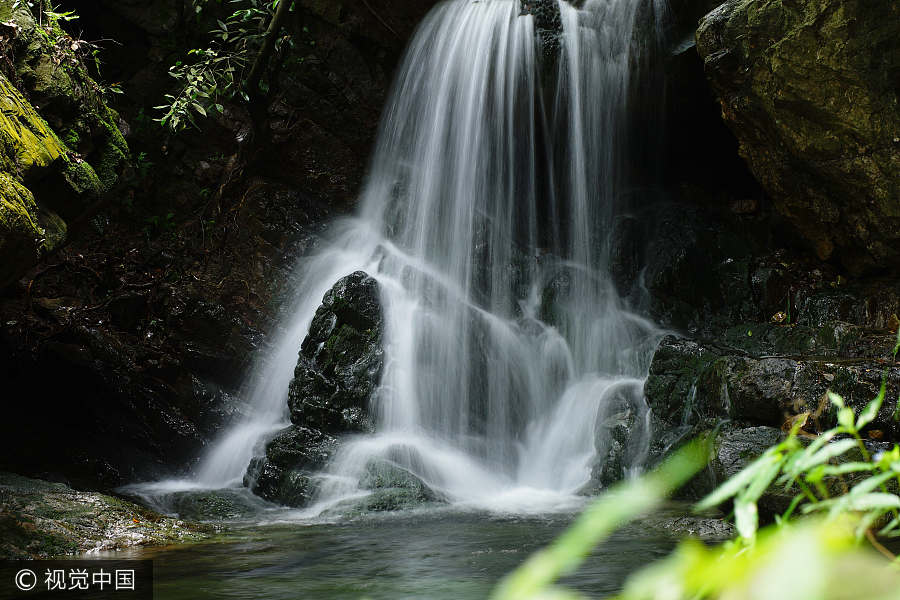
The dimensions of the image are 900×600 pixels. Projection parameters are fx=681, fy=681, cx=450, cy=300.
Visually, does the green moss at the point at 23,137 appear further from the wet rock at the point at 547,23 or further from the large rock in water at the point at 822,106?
the wet rock at the point at 547,23

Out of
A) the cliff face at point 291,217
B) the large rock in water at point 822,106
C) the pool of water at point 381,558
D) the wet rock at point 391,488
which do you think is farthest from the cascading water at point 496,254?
the large rock in water at point 822,106

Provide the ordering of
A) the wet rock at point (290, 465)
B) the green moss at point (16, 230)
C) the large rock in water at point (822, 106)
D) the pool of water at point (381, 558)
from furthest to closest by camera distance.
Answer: the large rock in water at point (822, 106) < the wet rock at point (290, 465) < the green moss at point (16, 230) < the pool of water at point (381, 558)

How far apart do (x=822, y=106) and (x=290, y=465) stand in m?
6.46

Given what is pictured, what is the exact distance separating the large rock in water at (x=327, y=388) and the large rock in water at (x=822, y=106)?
4810 mm

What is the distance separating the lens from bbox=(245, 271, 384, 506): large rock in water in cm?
653

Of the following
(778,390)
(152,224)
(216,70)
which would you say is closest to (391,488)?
(778,390)

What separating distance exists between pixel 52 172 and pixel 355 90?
6.93 metres

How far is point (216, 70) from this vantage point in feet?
29.6

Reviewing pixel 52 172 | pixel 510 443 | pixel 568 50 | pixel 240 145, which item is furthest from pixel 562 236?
pixel 52 172

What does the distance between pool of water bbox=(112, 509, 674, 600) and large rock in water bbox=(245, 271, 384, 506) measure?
1.08 m

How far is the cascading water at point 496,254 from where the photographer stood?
7.64 metres

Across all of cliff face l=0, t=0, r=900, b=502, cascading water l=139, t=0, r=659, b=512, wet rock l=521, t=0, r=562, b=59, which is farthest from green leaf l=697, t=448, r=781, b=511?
wet rock l=521, t=0, r=562, b=59

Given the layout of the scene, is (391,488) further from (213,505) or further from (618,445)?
(618,445)

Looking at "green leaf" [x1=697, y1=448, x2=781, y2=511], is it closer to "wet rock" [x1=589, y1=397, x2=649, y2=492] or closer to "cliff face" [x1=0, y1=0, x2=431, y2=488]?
"cliff face" [x1=0, y1=0, x2=431, y2=488]
